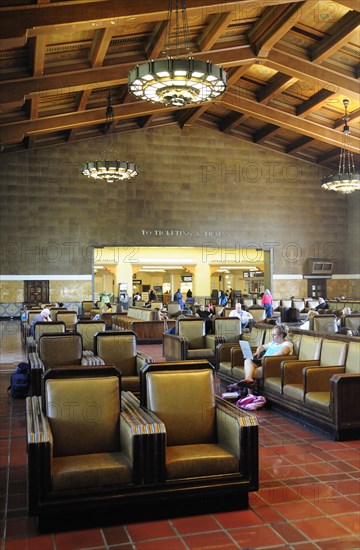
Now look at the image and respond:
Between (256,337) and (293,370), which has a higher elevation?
(256,337)

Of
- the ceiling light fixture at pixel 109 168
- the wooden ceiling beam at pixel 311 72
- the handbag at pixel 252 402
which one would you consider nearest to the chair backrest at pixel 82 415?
the handbag at pixel 252 402

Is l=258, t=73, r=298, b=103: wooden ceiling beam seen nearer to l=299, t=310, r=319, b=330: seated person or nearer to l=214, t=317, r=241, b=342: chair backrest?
l=299, t=310, r=319, b=330: seated person

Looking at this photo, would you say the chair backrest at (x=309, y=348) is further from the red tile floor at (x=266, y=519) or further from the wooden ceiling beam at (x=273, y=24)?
the wooden ceiling beam at (x=273, y=24)

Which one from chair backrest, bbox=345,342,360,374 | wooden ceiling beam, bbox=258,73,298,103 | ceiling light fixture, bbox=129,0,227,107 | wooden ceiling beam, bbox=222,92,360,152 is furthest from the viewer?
wooden ceiling beam, bbox=222,92,360,152

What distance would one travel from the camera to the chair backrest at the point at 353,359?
5309 mm

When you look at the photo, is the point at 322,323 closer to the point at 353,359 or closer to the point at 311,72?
the point at 353,359

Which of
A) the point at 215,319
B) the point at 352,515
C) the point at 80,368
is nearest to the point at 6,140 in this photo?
the point at 215,319

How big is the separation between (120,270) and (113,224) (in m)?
3.86

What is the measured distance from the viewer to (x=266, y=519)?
10.5 ft

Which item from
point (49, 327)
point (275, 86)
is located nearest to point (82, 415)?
point (49, 327)

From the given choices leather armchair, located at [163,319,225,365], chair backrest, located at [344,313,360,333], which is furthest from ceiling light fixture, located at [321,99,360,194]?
leather armchair, located at [163,319,225,365]

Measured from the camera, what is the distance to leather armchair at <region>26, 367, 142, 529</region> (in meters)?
3.02

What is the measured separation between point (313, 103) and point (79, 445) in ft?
57.0

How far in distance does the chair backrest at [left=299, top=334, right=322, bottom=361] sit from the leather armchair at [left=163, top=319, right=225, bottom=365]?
2531 mm
